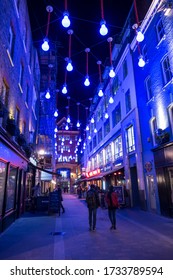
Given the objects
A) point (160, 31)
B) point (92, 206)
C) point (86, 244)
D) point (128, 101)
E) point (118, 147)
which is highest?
point (160, 31)

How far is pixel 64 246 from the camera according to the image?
6566mm

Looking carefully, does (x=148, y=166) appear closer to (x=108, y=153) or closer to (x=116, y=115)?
(x=116, y=115)

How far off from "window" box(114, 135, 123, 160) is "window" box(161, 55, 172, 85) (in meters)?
10.3

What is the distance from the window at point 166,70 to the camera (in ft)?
42.2

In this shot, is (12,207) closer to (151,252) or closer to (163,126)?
(151,252)

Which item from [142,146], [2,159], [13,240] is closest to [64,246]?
[13,240]

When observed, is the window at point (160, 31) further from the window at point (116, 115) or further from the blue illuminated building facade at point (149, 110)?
the window at point (116, 115)

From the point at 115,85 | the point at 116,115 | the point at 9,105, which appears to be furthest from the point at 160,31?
the point at 9,105

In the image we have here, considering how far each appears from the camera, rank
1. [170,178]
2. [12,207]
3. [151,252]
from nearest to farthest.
A: [151,252], [12,207], [170,178]

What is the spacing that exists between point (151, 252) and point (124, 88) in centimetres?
1742

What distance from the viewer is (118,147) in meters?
23.4

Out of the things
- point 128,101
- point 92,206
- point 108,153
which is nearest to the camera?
point 92,206

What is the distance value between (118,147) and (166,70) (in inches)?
463

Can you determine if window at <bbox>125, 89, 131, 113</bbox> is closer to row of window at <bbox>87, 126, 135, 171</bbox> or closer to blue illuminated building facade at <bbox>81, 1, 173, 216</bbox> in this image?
blue illuminated building facade at <bbox>81, 1, 173, 216</bbox>
